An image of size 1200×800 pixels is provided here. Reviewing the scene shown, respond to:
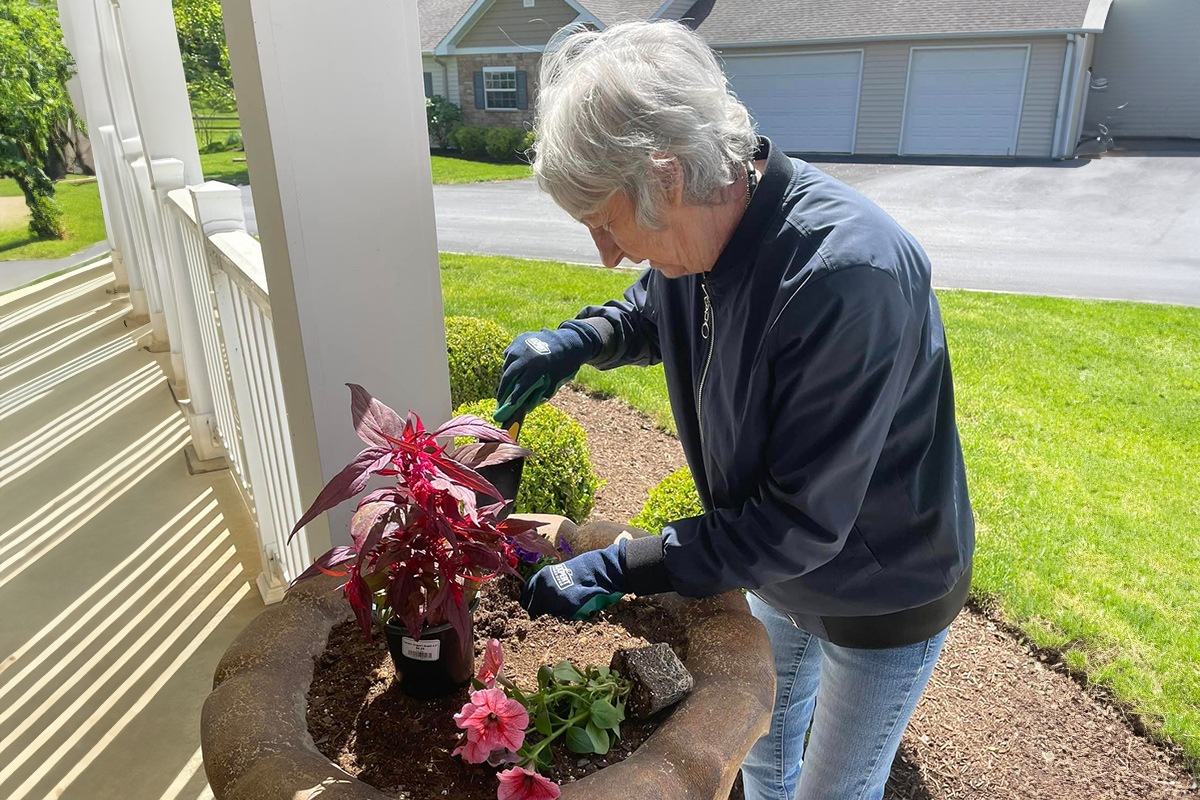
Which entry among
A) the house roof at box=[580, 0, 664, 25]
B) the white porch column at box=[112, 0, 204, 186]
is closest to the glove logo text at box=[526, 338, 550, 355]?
the white porch column at box=[112, 0, 204, 186]

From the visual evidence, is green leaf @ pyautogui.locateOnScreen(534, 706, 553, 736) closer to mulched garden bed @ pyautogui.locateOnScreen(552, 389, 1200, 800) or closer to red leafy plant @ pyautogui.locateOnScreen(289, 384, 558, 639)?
red leafy plant @ pyautogui.locateOnScreen(289, 384, 558, 639)

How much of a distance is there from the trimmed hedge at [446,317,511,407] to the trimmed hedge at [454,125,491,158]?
1635 centimetres

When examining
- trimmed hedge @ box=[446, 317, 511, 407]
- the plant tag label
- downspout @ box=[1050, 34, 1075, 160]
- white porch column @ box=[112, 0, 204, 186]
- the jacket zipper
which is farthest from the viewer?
downspout @ box=[1050, 34, 1075, 160]

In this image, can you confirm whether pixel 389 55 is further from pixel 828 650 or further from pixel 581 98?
pixel 828 650

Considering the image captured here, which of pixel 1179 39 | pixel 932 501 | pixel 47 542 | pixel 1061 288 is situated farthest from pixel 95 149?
pixel 1179 39

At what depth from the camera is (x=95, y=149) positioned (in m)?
6.09

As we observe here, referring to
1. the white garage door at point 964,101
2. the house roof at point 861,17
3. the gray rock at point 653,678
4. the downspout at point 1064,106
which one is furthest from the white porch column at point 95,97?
the downspout at point 1064,106

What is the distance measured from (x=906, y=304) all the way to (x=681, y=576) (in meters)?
0.52

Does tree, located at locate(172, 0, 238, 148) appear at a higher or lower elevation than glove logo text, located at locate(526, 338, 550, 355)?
higher

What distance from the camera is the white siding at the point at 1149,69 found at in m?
16.8

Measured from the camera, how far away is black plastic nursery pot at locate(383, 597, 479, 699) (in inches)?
48.0

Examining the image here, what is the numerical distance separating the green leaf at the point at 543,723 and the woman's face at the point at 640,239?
0.69 metres

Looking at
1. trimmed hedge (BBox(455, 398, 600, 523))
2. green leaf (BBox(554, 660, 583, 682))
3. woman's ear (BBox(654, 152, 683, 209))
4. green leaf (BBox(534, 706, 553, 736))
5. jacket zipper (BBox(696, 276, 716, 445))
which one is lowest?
trimmed hedge (BBox(455, 398, 600, 523))

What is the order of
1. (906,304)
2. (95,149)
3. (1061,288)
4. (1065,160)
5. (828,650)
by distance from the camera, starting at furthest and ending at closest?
(1065,160) → (1061,288) → (95,149) → (828,650) → (906,304)
